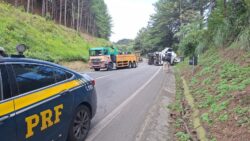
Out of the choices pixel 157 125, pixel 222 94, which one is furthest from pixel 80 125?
pixel 222 94

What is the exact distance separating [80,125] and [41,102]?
5.11ft

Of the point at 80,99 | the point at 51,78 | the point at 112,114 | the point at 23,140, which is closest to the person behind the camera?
the point at 23,140

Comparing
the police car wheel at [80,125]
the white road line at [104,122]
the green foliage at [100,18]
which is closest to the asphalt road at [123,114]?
the white road line at [104,122]

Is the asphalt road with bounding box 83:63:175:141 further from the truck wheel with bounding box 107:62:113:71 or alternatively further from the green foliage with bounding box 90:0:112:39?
the green foliage with bounding box 90:0:112:39

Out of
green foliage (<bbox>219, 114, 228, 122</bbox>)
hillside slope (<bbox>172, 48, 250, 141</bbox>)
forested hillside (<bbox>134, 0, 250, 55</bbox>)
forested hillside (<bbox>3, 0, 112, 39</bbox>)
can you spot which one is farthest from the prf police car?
forested hillside (<bbox>3, 0, 112, 39</bbox>)

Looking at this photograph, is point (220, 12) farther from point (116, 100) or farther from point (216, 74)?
point (116, 100)

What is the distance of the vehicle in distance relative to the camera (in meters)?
33.2

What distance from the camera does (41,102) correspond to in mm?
5008

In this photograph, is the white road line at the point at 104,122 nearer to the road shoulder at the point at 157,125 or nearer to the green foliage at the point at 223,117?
the road shoulder at the point at 157,125

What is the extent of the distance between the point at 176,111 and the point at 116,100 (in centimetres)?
249

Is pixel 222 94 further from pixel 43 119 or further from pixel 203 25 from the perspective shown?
pixel 203 25

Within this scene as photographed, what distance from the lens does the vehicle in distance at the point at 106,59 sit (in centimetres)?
3316

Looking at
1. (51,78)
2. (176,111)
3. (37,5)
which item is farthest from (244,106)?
(37,5)

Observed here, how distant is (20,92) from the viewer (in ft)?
15.2
